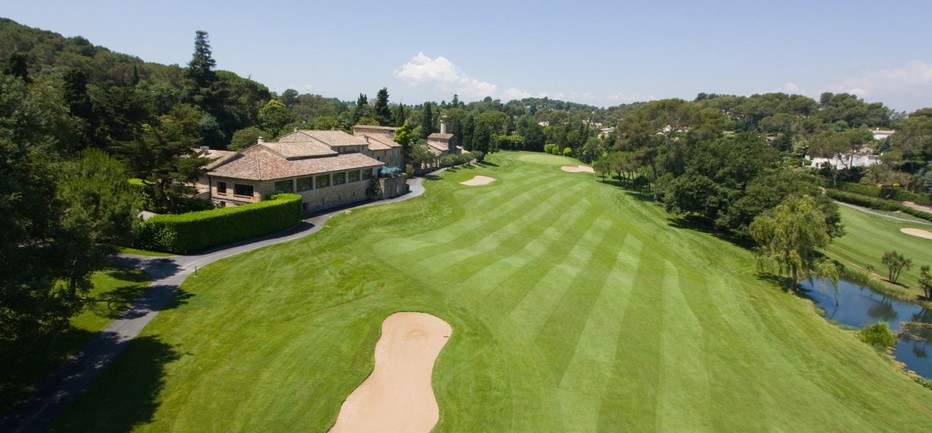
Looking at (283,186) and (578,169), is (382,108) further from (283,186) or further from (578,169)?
(283,186)

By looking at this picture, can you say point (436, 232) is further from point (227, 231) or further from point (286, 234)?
point (227, 231)

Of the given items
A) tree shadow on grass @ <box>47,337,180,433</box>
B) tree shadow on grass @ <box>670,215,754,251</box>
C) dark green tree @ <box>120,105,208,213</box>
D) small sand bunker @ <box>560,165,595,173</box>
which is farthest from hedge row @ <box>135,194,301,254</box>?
small sand bunker @ <box>560,165,595,173</box>

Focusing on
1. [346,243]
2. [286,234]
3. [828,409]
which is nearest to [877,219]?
[828,409]

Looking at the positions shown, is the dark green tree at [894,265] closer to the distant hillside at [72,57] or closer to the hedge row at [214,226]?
the hedge row at [214,226]

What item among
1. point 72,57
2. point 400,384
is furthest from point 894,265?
point 72,57

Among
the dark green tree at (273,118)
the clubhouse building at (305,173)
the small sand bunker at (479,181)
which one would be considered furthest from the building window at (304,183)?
the dark green tree at (273,118)

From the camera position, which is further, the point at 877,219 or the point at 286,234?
the point at 877,219

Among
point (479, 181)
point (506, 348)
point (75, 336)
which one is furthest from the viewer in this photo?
point (479, 181)
